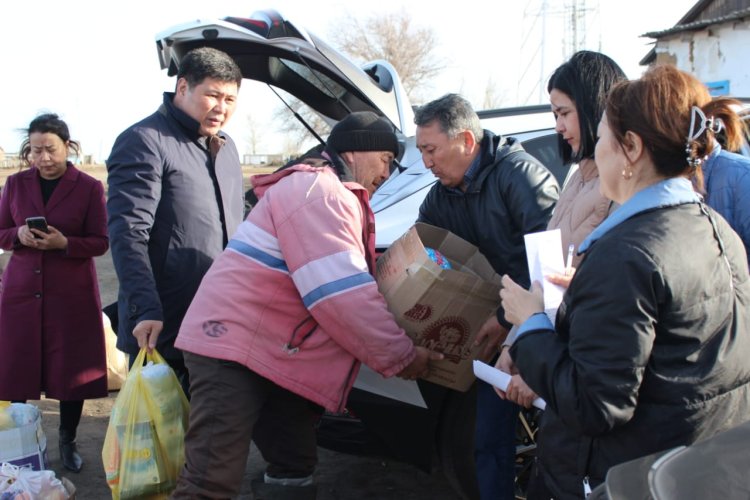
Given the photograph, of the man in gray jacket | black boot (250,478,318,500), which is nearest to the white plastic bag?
the man in gray jacket

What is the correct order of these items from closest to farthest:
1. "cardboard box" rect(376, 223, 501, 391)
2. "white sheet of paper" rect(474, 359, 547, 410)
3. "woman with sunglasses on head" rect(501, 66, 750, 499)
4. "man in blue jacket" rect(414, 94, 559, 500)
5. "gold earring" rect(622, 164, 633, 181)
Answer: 1. "woman with sunglasses on head" rect(501, 66, 750, 499)
2. "gold earring" rect(622, 164, 633, 181)
3. "white sheet of paper" rect(474, 359, 547, 410)
4. "cardboard box" rect(376, 223, 501, 391)
5. "man in blue jacket" rect(414, 94, 559, 500)

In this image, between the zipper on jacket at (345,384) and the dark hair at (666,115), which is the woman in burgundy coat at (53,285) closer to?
the zipper on jacket at (345,384)

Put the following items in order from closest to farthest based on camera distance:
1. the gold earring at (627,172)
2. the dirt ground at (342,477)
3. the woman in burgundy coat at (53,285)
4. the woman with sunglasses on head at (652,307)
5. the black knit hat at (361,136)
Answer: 1. the woman with sunglasses on head at (652,307)
2. the gold earring at (627,172)
3. the black knit hat at (361,136)
4. the dirt ground at (342,477)
5. the woman in burgundy coat at (53,285)

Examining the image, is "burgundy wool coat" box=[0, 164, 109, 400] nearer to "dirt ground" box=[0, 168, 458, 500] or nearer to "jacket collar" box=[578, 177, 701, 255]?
"dirt ground" box=[0, 168, 458, 500]

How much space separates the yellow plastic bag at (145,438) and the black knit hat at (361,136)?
1.13 m

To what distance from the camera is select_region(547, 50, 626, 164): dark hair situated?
248 centimetres

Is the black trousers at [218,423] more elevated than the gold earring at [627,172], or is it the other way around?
the gold earring at [627,172]

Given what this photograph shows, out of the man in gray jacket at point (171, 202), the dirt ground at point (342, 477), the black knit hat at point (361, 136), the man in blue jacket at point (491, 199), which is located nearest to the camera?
the black knit hat at point (361, 136)

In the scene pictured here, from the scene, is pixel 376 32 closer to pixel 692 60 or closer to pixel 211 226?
pixel 692 60

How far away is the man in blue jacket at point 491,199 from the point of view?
9.47 feet

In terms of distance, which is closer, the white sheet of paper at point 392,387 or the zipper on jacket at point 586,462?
the zipper on jacket at point 586,462

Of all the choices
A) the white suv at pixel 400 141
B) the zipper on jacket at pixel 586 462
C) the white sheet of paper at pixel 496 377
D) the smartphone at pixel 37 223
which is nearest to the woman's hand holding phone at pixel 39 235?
the smartphone at pixel 37 223

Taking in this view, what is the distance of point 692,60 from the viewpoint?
61.0 ft

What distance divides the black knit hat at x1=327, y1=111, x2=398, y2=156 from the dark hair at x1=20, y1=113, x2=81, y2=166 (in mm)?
2084
